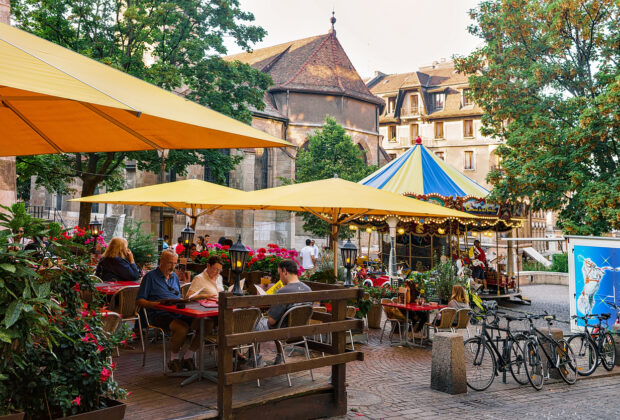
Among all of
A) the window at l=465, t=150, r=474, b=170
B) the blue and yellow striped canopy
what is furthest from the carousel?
the window at l=465, t=150, r=474, b=170

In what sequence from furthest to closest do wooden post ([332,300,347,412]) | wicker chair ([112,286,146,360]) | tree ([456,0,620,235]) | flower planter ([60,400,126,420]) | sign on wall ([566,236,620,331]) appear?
tree ([456,0,620,235]), sign on wall ([566,236,620,331]), wicker chair ([112,286,146,360]), wooden post ([332,300,347,412]), flower planter ([60,400,126,420])

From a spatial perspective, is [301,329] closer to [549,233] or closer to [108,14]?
[108,14]

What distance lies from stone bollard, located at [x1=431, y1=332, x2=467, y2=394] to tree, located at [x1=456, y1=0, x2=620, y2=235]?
11.0 m

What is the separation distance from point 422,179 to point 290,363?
56.8 feet

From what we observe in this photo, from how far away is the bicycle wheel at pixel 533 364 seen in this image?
28.5ft

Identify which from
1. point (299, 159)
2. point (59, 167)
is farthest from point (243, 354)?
point (299, 159)

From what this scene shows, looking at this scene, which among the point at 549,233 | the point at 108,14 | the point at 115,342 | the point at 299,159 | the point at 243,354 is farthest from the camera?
the point at 549,233

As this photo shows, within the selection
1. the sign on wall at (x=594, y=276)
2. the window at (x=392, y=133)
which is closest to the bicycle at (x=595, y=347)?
the sign on wall at (x=594, y=276)

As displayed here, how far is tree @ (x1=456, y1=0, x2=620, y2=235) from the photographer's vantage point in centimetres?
1764

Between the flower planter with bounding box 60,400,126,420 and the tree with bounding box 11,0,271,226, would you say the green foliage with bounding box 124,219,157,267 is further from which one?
the flower planter with bounding box 60,400,126,420

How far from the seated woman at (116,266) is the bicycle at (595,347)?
24.3 ft

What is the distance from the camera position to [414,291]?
1114 centimetres

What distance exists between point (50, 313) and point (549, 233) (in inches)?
2681

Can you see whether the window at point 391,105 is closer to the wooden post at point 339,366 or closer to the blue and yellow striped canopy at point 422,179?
the blue and yellow striped canopy at point 422,179
